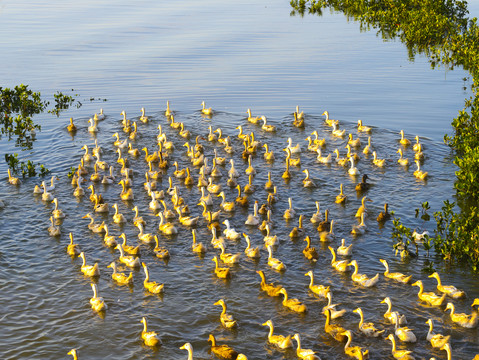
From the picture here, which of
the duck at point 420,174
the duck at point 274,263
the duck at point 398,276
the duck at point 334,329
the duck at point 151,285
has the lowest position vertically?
the duck at point 334,329

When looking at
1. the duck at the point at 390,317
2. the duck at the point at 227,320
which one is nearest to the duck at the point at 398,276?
the duck at the point at 390,317

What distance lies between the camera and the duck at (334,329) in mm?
18953

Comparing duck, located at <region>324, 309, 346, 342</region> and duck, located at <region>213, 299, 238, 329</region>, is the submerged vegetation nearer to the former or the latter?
duck, located at <region>324, 309, 346, 342</region>

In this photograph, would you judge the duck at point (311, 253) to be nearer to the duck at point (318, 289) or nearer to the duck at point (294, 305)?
the duck at point (318, 289)

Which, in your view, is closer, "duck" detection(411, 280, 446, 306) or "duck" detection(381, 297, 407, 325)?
"duck" detection(381, 297, 407, 325)

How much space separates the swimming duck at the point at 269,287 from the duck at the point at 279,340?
216 centimetres

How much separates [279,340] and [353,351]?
216 centimetres

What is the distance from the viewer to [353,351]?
59.6ft

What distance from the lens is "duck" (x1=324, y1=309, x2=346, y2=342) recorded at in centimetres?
1895

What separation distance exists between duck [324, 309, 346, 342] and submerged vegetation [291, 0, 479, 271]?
568 centimetres

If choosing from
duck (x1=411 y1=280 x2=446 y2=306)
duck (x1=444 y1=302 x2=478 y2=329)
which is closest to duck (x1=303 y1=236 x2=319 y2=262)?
duck (x1=411 y1=280 x2=446 y2=306)

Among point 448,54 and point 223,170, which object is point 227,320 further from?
point 448,54

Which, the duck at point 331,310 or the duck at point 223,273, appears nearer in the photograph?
the duck at point 331,310

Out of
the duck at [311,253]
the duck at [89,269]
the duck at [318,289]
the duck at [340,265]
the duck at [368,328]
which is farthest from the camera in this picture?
the duck at [311,253]
